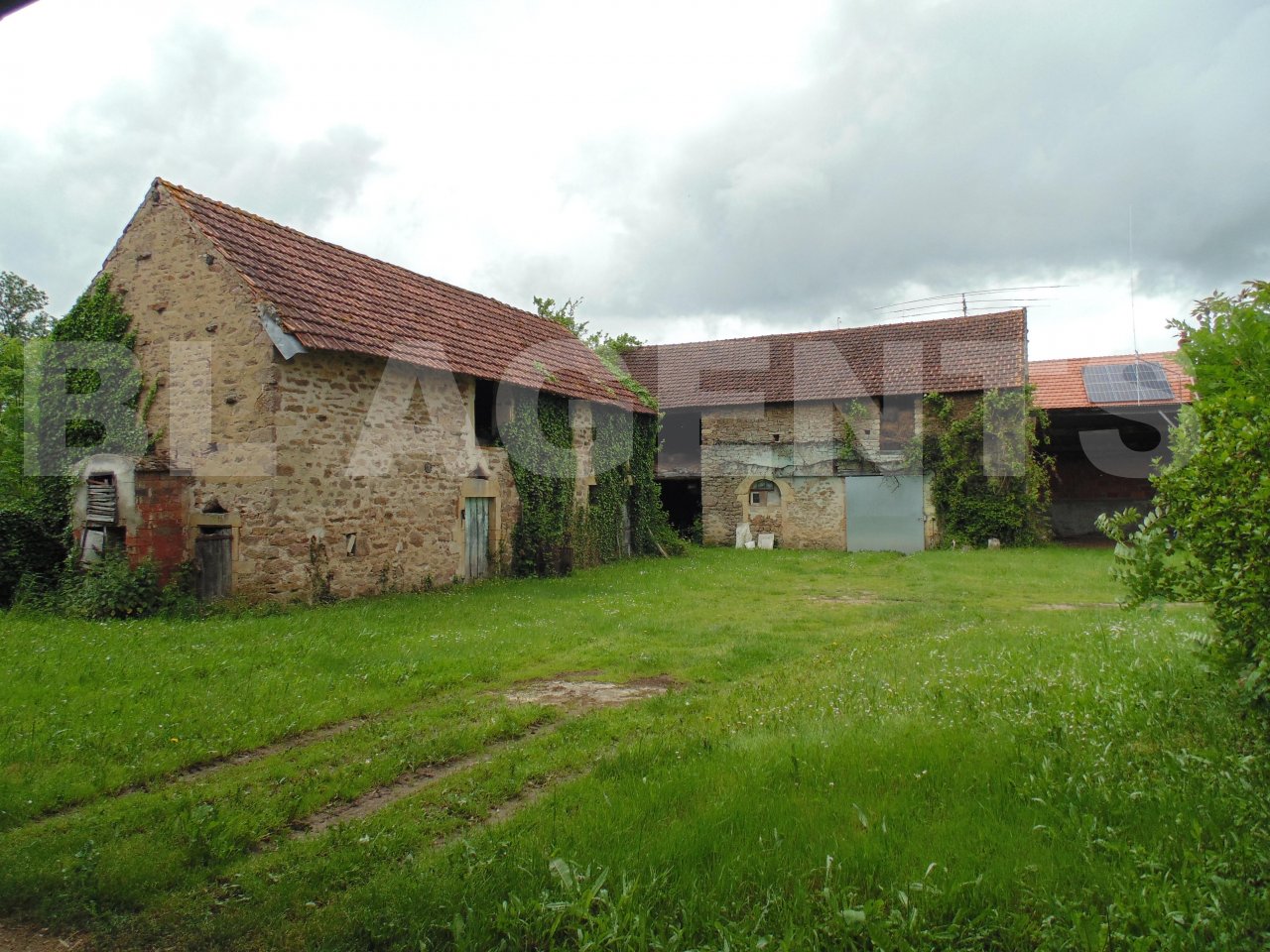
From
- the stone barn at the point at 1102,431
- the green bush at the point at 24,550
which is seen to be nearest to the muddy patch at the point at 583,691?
the green bush at the point at 24,550

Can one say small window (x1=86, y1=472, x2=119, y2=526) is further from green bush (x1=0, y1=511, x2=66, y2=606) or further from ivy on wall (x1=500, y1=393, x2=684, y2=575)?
ivy on wall (x1=500, y1=393, x2=684, y2=575)

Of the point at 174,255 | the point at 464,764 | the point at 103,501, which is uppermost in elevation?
the point at 174,255

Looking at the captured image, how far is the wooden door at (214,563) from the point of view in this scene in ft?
36.4

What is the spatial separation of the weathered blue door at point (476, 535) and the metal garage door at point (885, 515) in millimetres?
12168

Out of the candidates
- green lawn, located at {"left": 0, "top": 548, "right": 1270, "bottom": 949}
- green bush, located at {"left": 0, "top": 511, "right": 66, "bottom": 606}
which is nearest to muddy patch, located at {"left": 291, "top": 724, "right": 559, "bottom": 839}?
green lawn, located at {"left": 0, "top": 548, "right": 1270, "bottom": 949}

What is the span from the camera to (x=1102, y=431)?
1023 inches

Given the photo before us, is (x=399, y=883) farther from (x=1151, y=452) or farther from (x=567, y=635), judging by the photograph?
(x=1151, y=452)

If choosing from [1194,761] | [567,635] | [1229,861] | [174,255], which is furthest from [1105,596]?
[174,255]

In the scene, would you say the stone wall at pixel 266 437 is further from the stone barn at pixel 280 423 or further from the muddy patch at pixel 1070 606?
the muddy patch at pixel 1070 606

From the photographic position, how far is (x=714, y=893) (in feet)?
10.5

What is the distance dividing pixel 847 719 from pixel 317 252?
1293 centimetres

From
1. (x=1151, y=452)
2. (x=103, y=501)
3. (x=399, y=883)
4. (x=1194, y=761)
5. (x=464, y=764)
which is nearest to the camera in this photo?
(x=399, y=883)

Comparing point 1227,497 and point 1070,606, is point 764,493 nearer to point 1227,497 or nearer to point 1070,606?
point 1070,606

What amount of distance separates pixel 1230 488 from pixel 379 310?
41.7ft
